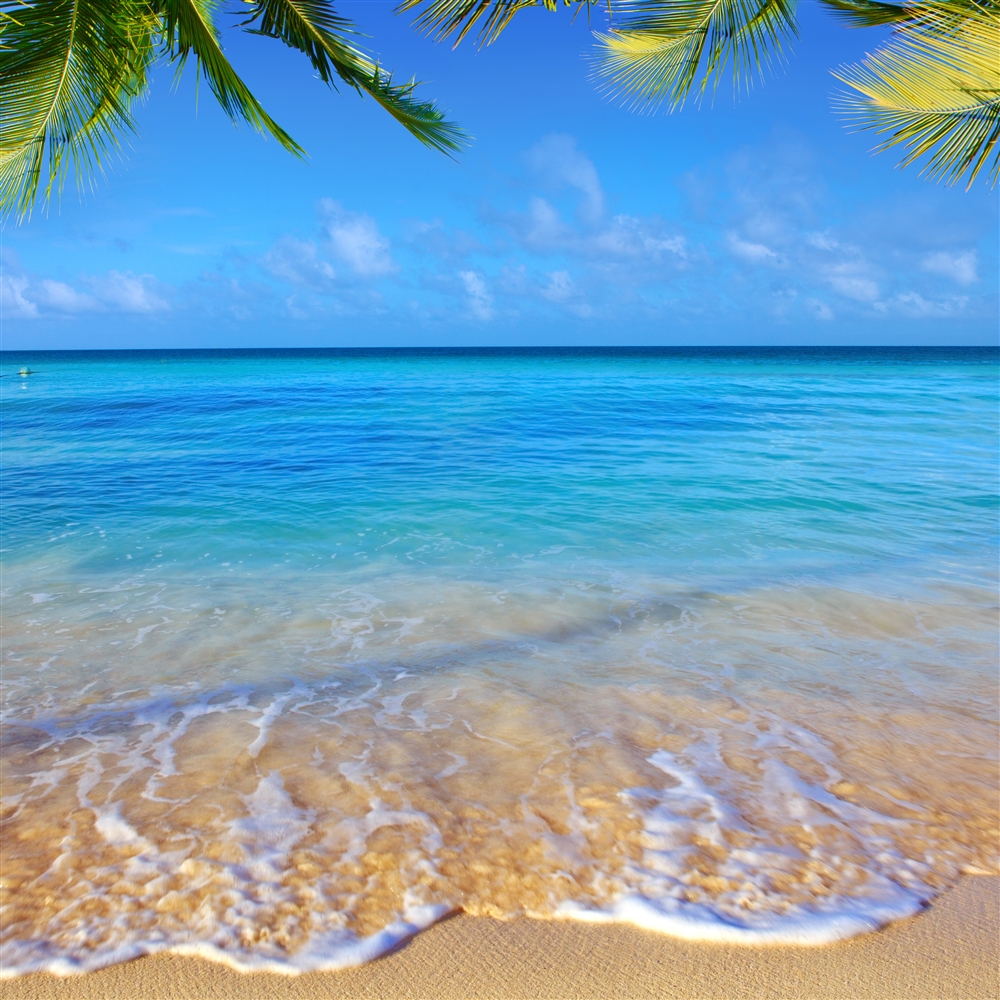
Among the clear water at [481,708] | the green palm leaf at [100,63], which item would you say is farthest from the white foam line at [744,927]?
the green palm leaf at [100,63]

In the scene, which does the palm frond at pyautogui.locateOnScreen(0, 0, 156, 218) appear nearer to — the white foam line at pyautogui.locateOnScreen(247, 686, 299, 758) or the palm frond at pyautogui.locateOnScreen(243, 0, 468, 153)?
the palm frond at pyautogui.locateOnScreen(243, 0, 468, 153)

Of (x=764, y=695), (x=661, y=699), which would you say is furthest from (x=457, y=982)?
(x=764, y=695)

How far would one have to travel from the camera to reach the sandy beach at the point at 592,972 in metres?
1.99

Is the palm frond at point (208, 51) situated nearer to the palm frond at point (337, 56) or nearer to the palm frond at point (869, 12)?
the palm frond at point (337, 56)

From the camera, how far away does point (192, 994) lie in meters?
1.98

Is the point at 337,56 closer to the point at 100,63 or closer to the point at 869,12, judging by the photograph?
the point at 100,63

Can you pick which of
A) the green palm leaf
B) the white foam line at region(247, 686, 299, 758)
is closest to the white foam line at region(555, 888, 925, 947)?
the white foam line at region(247, 686, 299, 758)

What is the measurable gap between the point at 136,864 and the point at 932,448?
14429mm

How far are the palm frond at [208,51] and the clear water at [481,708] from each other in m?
3.99

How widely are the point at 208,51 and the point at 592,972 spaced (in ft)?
22.1

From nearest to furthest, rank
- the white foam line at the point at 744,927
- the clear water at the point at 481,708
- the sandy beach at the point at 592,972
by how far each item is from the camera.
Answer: the sandy beach at the point at 592,972
the white foam line at the point at 744,927
the clear water at the point at 481,708

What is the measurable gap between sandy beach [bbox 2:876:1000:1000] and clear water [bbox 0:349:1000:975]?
7 cm

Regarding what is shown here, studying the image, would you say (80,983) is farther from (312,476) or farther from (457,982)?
(312,476)

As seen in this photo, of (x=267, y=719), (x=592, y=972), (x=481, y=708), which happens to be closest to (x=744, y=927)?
(x=592, y=972)
